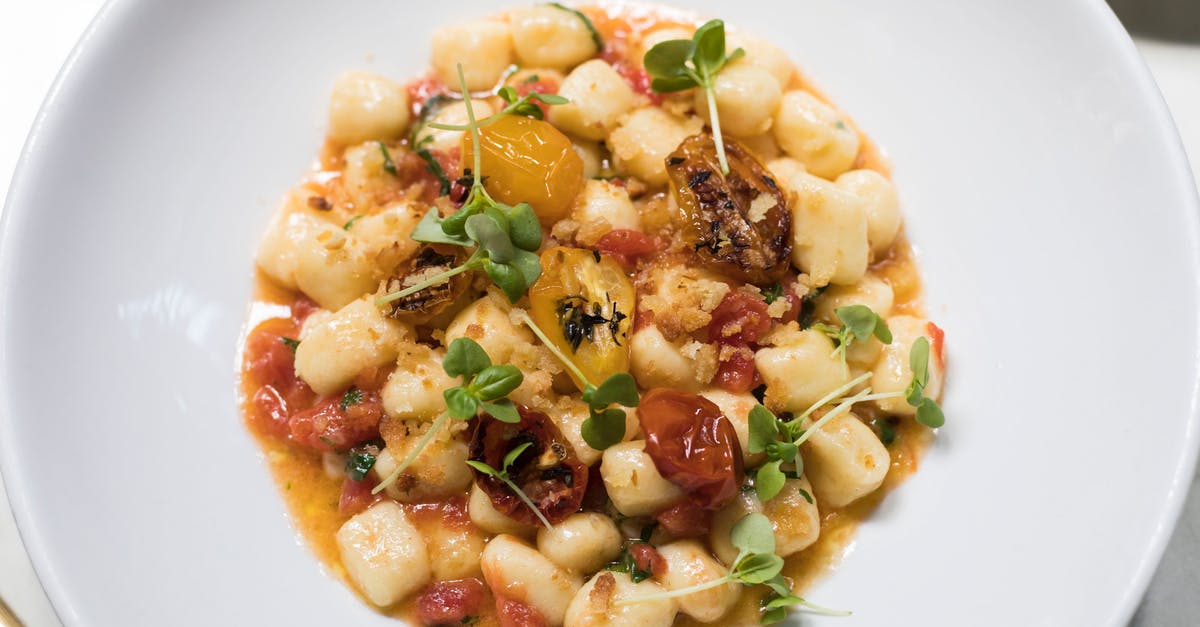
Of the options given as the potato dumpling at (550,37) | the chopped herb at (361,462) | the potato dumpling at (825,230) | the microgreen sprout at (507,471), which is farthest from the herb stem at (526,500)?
the potato dumpling at (550,37)

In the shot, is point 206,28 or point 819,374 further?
point 206,28

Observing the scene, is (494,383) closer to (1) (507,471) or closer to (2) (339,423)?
(1) (507,471)

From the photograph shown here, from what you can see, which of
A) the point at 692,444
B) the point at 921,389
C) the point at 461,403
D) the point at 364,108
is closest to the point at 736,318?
the point at 692,444

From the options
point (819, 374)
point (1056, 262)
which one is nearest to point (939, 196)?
point (1056, 262)

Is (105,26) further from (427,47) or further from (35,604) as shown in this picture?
(35,604)

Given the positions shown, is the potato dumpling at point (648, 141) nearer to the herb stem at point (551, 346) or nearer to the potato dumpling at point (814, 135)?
the potato dumpling at point (814, 135)

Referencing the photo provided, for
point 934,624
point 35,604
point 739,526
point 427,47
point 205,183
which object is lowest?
point 35,604
